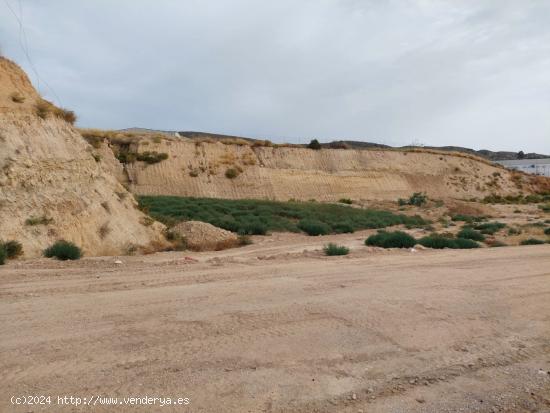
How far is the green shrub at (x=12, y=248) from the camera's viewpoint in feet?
41.5

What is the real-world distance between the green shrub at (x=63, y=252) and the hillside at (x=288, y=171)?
37990 mm

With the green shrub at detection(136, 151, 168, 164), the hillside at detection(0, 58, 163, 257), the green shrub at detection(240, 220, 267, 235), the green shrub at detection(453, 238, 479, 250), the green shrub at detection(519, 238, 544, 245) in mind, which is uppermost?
the green shrub at detection(136, 151, 168, 164)

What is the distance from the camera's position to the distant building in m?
98.0

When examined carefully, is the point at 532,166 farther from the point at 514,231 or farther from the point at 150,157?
the point at 514,231

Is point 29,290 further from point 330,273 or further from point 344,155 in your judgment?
point 344,155

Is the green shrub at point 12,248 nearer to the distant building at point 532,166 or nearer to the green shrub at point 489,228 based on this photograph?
the green shrub at point 489,228

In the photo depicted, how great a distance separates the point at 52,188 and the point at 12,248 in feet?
10.4

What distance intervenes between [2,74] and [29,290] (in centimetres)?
1224

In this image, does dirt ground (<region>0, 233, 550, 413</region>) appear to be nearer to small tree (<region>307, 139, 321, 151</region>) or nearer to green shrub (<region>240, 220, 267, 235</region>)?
green shrub (<region>240, 220, 267, 235</region>)

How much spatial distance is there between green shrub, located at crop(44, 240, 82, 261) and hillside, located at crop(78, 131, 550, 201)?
38.0 meters

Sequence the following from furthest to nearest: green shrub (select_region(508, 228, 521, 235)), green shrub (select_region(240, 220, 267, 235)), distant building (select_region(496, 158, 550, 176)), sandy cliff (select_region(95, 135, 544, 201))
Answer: distant building (select_region(496, 158, 550, 176)) < sandy cliff (select_region(95, 135, 544, 201)) < green shrub (select_region(508, 228, 521, 235)) < green shrub (select_region(240, 220, 267, 235))

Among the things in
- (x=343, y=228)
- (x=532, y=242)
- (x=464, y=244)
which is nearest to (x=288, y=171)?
(x=343, y=228)

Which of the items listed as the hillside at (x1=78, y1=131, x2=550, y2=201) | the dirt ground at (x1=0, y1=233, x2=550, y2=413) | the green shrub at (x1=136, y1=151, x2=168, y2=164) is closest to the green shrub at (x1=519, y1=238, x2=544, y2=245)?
the dirt ground at (x1=0, y1=233, x2=550, y2=413)

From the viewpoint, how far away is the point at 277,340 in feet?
20.6
